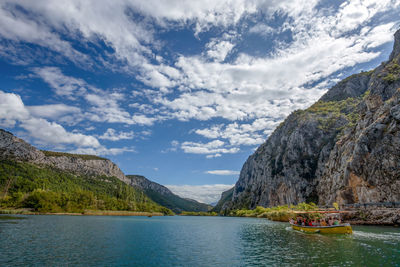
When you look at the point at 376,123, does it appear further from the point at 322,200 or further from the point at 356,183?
the point at 322,200

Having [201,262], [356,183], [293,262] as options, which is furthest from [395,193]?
[201,262]

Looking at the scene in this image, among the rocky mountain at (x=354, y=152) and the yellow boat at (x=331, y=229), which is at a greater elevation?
the rocky mountain at (x=354, y=152)

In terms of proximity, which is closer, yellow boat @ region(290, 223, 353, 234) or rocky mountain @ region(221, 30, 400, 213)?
yellow boat @ region(290, 223, 353, 234)

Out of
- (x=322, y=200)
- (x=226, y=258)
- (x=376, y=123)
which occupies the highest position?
(x=376, y=123)

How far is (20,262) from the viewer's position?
25.0 meters

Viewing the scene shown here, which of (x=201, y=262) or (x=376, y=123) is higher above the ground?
(x=376, y=123)

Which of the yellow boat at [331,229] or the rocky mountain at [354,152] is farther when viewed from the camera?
the rocky mountain at [354,152]

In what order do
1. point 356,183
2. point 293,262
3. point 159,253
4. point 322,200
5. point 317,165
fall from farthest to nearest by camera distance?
1. point 317,165
2. point 322,200
3. point 356,183
4. point 159,253
5. point 293,262

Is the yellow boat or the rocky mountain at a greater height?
the rocky mountain

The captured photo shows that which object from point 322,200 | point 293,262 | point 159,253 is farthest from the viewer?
point 322,200

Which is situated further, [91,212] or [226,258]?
[91,212]

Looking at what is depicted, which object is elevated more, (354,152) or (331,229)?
(354,152)

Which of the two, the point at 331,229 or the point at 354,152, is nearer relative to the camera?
the point at 331,229

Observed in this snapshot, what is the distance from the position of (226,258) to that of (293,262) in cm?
828
